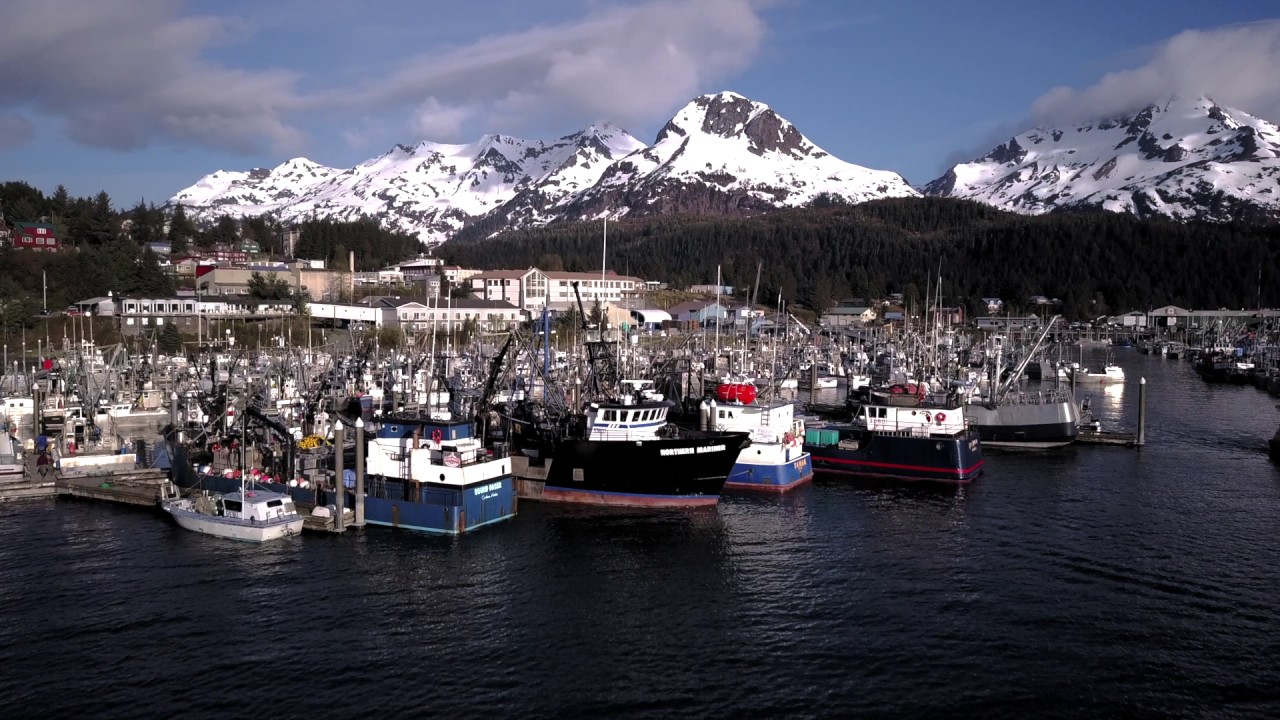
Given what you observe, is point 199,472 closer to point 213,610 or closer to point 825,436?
point 213,610

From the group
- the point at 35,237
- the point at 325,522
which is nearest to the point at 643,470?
the point at 325,522

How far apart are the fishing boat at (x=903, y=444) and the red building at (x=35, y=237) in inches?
4359

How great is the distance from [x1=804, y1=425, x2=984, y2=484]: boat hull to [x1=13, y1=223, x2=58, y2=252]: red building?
110863mm

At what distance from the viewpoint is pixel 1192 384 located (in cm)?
9456

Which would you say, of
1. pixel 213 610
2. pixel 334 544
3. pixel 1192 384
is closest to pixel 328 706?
pixel 213 610

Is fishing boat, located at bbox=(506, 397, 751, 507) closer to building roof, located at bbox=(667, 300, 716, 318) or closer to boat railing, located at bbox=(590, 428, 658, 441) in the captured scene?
boat railing, located at bbox=(590, 428, 658, 441)

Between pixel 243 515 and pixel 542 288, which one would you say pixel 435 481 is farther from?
pixel 542 288

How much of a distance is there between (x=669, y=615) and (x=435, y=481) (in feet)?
36.5

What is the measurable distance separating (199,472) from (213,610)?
42.2 ft

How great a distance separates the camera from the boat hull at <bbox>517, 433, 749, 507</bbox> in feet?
121

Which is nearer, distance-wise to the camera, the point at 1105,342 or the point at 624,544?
the point at 624,544

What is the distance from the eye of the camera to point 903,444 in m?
43.4

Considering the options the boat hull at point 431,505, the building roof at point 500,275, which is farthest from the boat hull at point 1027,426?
the building roof at point 500,275

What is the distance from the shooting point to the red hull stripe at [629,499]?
37438mm
